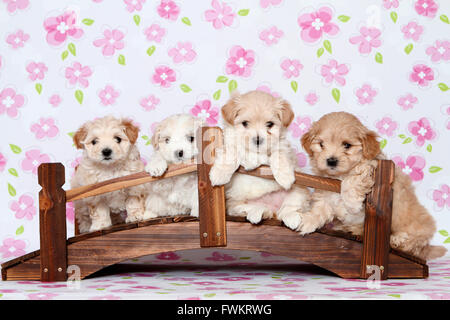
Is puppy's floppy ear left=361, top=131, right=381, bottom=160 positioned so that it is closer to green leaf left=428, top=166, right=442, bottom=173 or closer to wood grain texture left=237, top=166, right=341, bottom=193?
wood grain texture left=237, top=166, right=341, bottom=193

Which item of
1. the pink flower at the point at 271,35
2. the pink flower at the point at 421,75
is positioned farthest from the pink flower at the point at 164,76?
the pink flower at the point at 421,75

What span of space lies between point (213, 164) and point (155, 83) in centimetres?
172

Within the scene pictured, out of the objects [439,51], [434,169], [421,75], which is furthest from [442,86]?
[434,169]

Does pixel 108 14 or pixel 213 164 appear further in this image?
pixel 108 14

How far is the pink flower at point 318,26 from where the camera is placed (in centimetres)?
500

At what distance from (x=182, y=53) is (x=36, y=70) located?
133 cm

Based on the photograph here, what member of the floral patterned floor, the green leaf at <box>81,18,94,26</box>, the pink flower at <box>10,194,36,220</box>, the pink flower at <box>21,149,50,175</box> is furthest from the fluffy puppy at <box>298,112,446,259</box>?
the pink flower at <box>10,194,36,220</box>

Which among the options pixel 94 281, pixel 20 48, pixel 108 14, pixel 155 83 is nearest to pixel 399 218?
pixel 94 281

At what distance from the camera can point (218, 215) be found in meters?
3.56

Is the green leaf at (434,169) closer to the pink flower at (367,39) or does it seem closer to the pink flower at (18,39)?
the pink flower at (367,39)

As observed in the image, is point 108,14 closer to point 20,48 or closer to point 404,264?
point 20,48

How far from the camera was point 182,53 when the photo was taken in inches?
198

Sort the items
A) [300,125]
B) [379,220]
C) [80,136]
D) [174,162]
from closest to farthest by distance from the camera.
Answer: [379,220] → [174,162] → [80,136] → [300,125]

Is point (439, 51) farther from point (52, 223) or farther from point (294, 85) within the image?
point (52, 223)
